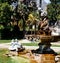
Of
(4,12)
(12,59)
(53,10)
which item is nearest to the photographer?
(12,59)

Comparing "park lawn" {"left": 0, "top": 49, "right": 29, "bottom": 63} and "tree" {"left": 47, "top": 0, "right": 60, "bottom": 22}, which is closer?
"park lawn" {"left": 0, "top": 49, "right": 29, "bottom": 63}

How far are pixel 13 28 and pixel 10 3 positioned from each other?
10.1 ft

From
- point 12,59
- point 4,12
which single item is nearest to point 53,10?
point 4,12

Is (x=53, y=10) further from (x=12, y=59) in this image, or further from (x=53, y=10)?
(x=12, y=59)

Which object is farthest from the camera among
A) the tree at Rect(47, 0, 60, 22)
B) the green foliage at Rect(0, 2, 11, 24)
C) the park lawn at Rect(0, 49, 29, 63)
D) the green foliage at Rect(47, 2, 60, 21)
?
the tree at Rect(47, 0, 60, 22)

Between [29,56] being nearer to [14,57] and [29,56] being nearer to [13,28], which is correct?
[14,57]

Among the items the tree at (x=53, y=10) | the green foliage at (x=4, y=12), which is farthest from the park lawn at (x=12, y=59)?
the tree at (x=53, y=10)

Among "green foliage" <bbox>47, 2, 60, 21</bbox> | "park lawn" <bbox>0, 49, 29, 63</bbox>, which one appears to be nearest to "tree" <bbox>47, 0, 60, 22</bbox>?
→ "green foliage" <bbox>47, 2, 60, 21</bbox>

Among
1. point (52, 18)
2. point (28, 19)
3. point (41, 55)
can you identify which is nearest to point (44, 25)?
point (41, 55)

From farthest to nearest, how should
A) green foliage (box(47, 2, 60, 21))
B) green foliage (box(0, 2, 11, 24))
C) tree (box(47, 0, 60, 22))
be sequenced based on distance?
tree (box(47, 0, 60, 22))
green foliage (box(47, 2, 60, 21))
green foliage (box(0, 2, 11, 24))

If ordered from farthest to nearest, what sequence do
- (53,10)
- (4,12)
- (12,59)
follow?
1. (53,10)
2. (4,12)
3. (12,59)

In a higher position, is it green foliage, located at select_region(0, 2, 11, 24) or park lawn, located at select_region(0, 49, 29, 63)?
green foliage, located at select_region(0, 2, 11, 24)

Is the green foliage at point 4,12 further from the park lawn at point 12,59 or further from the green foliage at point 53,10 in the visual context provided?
the park lawn at point 12,59

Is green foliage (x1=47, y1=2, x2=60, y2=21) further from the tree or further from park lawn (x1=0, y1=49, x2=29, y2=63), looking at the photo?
park lawn (x1=0, y1=49, x2=29, y2=63)
